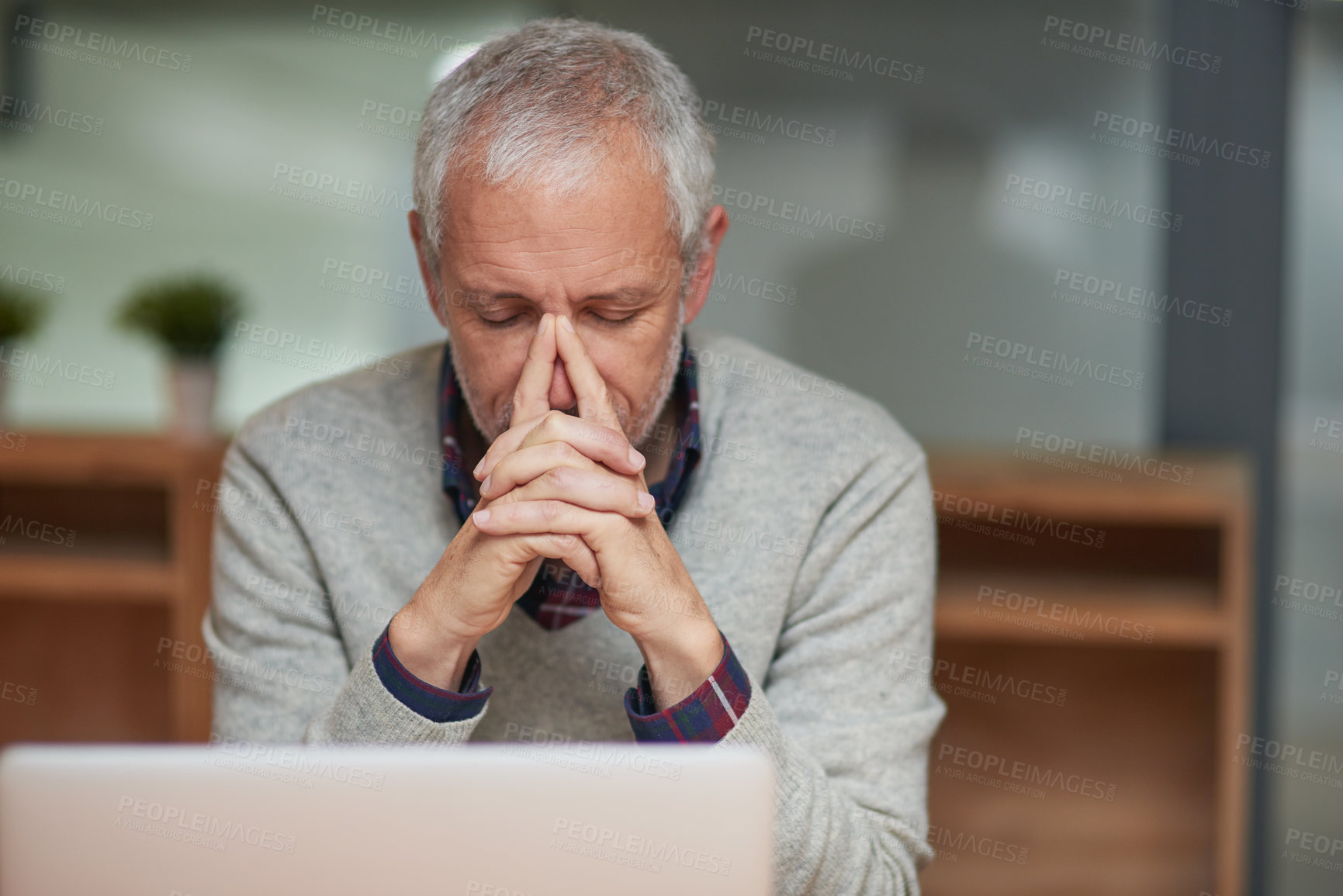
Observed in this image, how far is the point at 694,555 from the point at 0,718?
2.28 m

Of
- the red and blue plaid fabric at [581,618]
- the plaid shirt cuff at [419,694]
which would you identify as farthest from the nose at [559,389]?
the plaid shirt cuff at [419,694]

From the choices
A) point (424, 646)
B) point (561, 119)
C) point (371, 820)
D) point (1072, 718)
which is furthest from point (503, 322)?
point (1072, 718)

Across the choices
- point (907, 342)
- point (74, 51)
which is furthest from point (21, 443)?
point (907, 342)

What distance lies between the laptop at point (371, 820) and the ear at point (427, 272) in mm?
664

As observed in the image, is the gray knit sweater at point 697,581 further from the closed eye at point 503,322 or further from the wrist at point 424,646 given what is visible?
the closed eye at point 503,322

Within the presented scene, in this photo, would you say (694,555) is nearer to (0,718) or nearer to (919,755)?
(919,755)

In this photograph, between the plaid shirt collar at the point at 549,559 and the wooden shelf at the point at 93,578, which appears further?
the wooden shelf at the point at 93,578

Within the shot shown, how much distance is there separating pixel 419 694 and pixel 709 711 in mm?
276

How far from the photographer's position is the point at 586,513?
1.04 meters

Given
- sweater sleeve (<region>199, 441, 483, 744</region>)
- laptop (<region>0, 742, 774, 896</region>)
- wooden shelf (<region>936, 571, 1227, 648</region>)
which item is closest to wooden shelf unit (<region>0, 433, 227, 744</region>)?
sweater sleeve (<region>199, 441, 483, 744</region>)

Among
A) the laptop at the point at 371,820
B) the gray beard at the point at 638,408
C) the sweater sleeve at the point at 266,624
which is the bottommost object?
the sweater sleeve at the point at 266,624

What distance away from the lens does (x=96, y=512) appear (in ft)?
9.25

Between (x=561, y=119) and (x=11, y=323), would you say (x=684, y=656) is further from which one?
(x=11, y=323)

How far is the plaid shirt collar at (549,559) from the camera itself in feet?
4.20
